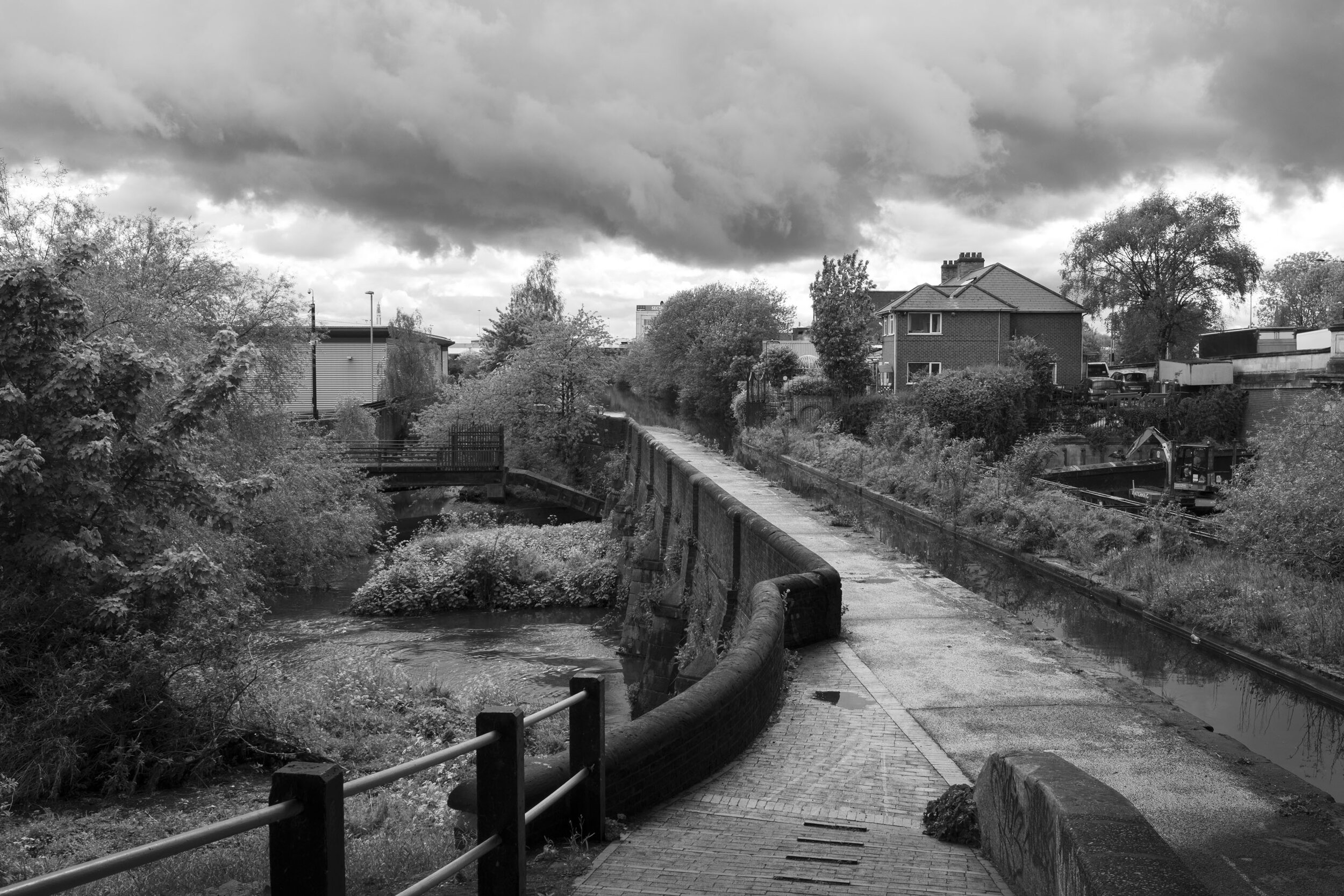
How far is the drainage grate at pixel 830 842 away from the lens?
17.4 feet

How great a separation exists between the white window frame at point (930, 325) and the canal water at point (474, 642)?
85.8 feet

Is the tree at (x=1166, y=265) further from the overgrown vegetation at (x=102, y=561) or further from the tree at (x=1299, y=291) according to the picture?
the overgrown vegetation at (x=102, y=561)

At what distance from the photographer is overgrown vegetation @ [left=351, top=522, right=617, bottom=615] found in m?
24.4

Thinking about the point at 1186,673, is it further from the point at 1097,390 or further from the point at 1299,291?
the point at 1299,291

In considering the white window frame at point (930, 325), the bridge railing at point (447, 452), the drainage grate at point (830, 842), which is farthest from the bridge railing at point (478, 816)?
the white window frame at point (930, 325)

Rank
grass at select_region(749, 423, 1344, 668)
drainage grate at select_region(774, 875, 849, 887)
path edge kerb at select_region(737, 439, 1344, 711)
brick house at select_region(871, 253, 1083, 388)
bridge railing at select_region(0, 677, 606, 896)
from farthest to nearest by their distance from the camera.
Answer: brick house at select_region(871, 253, 1083, 388)
grass at select_region(749, 423, 1344, 668)
path edge kerb at select_region(737, 439, 1344, 711)
drainage grate at select_region(774, 875, 849, 887)
bridge railing at select_region(0, 677, 606, 896)

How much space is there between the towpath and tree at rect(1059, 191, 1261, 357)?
175 feet

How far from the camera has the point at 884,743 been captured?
756 centimetres

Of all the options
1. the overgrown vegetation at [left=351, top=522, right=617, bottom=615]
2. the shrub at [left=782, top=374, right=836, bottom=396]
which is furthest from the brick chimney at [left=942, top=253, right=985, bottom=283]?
the overgrown vegetation at [left=351, top=522, right=617, bottom=615]

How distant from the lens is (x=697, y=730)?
6273 millimetres

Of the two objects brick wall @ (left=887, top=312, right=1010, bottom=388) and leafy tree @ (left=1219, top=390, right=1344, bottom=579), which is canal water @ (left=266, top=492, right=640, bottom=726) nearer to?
leafy tree @ (left=1219, top=390, right=1344, bottom=579)

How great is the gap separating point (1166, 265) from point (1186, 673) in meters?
54.3

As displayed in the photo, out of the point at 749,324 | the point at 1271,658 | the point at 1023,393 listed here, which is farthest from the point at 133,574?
the point at 749,324

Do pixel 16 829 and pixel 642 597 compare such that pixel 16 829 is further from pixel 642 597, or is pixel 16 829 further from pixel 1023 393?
pixel 1023 393
